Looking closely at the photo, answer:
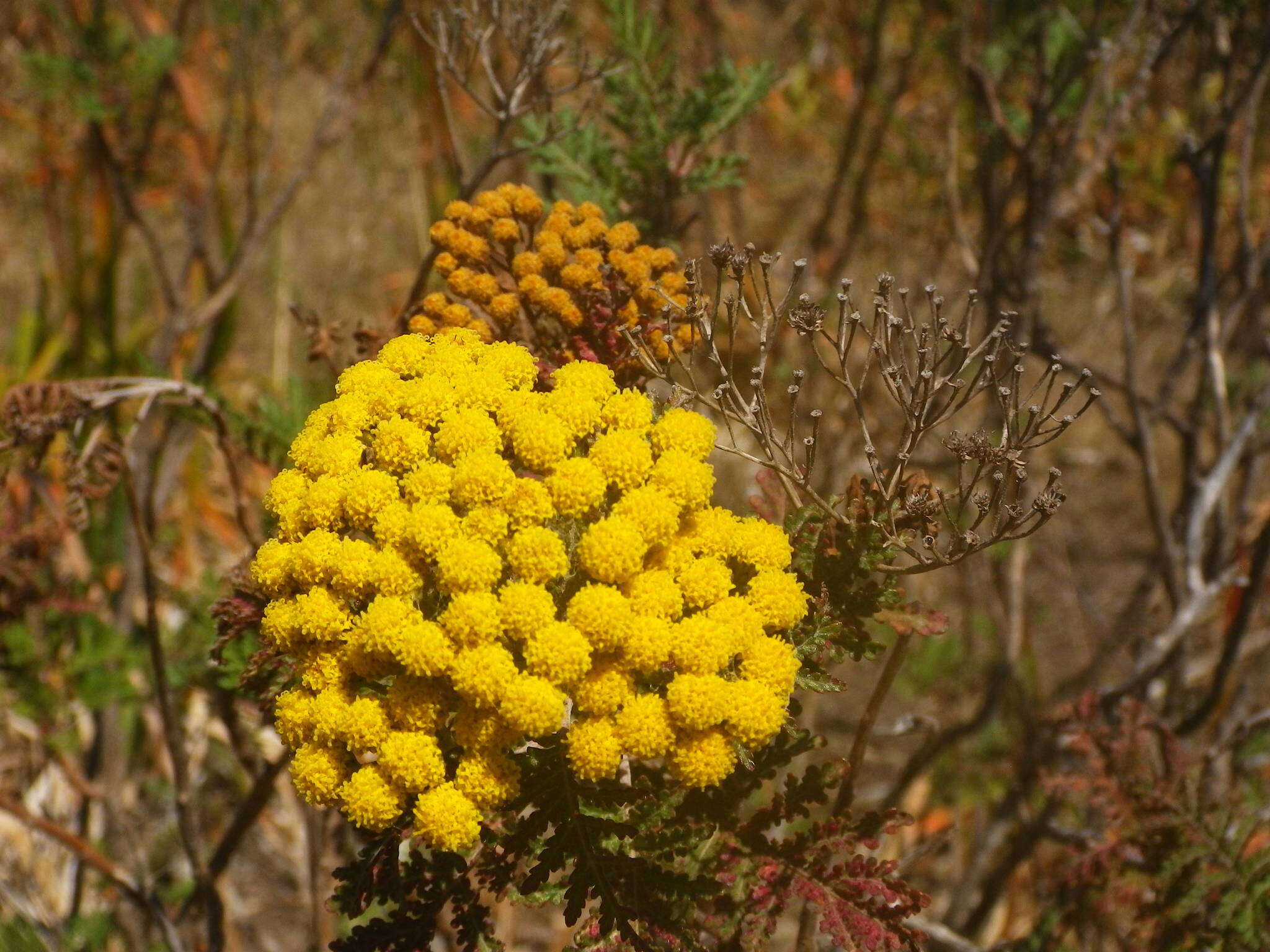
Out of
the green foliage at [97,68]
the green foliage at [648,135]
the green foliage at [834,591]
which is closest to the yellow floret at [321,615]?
the green foliage at [834,591]

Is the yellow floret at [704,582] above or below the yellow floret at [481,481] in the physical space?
below

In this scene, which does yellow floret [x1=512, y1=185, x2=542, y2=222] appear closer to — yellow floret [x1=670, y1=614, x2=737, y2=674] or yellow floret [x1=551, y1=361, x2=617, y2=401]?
yellow floret [x1=551, y1=361, x2=617, y2=401]

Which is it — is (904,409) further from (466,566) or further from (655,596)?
(466,566)

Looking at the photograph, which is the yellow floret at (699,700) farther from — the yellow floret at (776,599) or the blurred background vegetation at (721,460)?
the blurred background vegetation at (721,460)

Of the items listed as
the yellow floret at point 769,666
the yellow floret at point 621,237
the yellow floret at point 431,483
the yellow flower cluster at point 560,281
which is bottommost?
the yellow floret at point 769,666

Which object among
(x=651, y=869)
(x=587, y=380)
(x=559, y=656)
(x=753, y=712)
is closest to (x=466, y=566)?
(x=559, y=656)

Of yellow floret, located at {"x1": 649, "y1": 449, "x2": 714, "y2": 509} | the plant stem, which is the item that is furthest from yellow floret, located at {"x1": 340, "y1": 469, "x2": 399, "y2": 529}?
the plant stem
